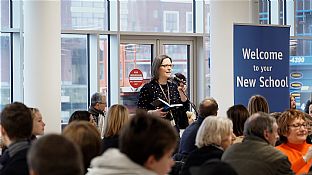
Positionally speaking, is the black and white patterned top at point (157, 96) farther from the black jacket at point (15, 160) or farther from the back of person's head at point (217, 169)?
the back of person's head at point (217, 169)

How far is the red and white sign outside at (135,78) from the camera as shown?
10.6 metres

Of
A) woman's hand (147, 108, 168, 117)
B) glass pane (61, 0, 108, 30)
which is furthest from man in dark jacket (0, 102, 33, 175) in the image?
glass pane (61, 0, 108, 30)

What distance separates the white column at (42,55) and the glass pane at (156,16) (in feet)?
6.25

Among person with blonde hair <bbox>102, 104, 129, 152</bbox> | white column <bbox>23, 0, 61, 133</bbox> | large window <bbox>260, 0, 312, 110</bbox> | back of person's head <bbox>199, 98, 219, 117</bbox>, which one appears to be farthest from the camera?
large window <bbox>260, 0, 312, 110</bbox>

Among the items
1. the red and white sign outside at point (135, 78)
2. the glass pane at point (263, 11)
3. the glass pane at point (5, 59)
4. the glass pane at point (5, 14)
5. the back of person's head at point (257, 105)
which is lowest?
the back of person's head at point (257, 105)

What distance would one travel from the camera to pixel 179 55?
1110 cm

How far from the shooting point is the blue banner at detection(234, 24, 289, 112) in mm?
7281

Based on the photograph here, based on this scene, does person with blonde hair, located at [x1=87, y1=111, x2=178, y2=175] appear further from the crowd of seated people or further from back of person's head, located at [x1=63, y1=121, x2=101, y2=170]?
back of person's head, located at [x1=63, y1=121, x2=101, y2=170]

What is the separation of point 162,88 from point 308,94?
644 cm

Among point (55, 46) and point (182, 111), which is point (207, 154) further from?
point (55, 46)

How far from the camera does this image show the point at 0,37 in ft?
32.4

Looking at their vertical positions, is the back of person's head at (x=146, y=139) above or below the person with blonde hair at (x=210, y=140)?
above

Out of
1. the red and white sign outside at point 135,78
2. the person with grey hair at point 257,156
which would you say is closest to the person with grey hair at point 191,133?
the person with grey hair at point 257,156

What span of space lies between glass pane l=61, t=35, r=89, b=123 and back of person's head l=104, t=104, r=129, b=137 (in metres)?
5.10
